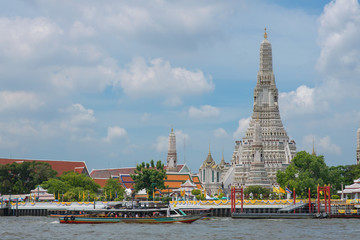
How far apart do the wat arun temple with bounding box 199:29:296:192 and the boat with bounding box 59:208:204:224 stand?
65899 mm

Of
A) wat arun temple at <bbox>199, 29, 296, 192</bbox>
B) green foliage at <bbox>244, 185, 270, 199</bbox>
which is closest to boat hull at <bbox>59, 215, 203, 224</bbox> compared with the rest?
green foliage at <bbox>244, 185, 270, 199</bbox>

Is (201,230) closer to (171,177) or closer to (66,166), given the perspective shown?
(171,177)

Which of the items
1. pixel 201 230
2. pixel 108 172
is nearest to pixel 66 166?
pixel 108 172

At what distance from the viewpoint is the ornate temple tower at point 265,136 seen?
144 meters

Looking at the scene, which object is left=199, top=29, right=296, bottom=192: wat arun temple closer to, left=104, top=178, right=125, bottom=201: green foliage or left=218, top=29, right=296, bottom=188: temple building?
left=218, top=29, right=296, bottom=188: temple building

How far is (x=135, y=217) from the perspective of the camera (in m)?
76.4

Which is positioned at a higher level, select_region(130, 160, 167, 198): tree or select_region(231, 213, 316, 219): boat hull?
select_region(130, 160, 167, 198): tree

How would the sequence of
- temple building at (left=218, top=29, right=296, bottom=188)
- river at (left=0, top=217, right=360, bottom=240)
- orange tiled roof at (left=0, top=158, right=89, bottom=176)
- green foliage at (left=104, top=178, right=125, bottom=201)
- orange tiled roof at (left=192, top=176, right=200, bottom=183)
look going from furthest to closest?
orange tiled roof at (left=0, top=158, right=89, bottom=176)
orange tiled roof at (left=192, top=176, right=200, bottom=183)
temple building at (left=218, top=29, right=296, bottom=188)
green foliage at (left=104, top=178, right=125, bottom=201)
river at (left=0, top=217, right=360, bottom=240)

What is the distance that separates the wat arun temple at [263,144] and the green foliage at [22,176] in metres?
37.0

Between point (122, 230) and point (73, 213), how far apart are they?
16574 millimetres

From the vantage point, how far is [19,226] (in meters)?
76.4

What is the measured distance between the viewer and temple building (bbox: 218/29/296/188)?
→ 145 meters

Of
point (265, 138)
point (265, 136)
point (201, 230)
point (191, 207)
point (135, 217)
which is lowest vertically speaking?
point (201, 230)

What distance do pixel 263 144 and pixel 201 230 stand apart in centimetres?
8100
